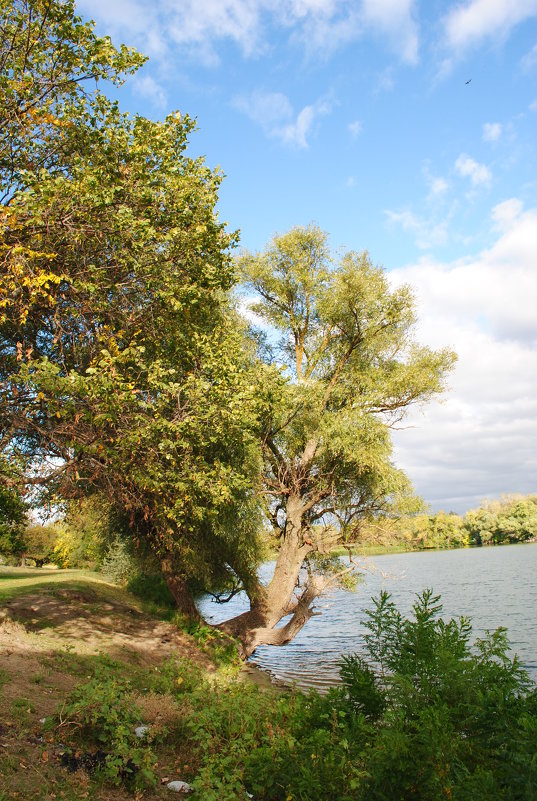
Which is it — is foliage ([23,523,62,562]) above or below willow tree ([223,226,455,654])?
below

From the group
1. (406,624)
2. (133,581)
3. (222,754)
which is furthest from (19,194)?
(133,581)

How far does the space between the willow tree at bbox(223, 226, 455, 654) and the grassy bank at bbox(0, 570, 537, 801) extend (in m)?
11.8

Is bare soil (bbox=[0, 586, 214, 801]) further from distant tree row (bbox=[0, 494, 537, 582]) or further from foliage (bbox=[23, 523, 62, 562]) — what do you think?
foliage (bbox=[23, 523, 62, 562])

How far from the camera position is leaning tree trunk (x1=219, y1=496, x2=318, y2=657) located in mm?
21672

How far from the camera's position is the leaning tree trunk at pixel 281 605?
2167 centimetres

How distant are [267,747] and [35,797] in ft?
9.16

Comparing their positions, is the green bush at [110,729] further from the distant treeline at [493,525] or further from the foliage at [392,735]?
the distant treeline at [493,525]

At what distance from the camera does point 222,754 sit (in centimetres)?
715

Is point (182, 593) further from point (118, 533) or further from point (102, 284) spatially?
point (102, 284)

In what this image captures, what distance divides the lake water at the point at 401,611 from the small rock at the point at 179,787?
528 cm

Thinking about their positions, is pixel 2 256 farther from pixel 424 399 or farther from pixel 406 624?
pixel 424 399

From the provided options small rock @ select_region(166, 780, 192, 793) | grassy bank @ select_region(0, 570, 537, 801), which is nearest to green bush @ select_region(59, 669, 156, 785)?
grassy bank @ select_region(0, 570, 537, 801)

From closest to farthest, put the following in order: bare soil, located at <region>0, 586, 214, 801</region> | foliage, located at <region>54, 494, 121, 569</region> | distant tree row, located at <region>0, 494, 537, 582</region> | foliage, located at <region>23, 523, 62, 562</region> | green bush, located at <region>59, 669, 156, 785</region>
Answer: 1. bare soil, located at <region>0, 586, 214, 801</region>
2. green bush, located at <region>59, 669, 156, 785</region>
3. foliage, located at <region>54, 494, 121, 569</region>
4. distant tree row, located at <region>0, 494, 537, 582</region>
5. foliage, located at <region>23, 523, 62, 562</region>

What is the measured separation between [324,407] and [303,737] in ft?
51.9
